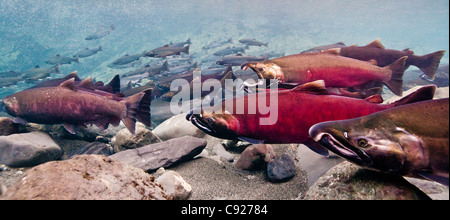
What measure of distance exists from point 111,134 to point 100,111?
2.27 meters

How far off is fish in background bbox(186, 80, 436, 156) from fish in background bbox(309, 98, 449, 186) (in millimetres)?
505

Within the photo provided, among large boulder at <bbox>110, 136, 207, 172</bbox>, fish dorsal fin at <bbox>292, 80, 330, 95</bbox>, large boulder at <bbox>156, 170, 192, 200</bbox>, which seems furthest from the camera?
large boulder at <bbox>110, 136, 207, 172</bbox>

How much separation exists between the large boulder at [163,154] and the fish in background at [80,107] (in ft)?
1.38

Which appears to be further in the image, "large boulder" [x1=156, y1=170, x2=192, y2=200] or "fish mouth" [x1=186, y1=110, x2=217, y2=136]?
"large boulder" [x1=156, y1=170, x2=192, y2=200]

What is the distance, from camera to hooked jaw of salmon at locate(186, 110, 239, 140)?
2178 millimetres

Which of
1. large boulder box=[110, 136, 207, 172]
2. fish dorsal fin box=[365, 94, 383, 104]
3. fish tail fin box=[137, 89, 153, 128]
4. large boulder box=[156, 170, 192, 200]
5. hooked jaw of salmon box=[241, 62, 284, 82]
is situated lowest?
large boulder box=[110, 136, 207, 172]

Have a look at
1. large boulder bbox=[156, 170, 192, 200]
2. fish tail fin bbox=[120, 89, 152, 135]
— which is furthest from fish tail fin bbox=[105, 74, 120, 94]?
large boulder bbox=[156, 170, 192, 200]

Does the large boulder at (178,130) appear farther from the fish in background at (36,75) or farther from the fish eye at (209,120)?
the fish in background at (36,75)

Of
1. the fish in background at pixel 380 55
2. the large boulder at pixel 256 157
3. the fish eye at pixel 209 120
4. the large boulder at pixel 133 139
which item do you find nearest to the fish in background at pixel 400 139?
the fish eye at pixel 209 120

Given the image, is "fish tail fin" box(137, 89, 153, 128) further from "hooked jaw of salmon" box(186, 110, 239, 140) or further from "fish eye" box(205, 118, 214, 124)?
"fish eye" box(205, 118, 214, 124)

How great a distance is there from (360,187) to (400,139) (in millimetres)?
613

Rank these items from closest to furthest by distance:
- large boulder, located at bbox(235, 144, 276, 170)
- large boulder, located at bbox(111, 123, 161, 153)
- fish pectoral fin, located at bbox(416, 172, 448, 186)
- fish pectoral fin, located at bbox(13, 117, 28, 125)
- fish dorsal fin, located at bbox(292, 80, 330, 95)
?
1. fish pectoral fin, located at bbox(416, 172, 448, 186)
2. fish dorsal fin, located at bbox(292, 80, 330, 95)
3. large boulder, located at bbox(235, 144, 276, 170)
4. fish pectoral fin, located at bbox(13, 117, 28, 125)
5. large boulder, located at bbox(111, 123, 161, 153)

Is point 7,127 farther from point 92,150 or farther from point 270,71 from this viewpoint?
point 270,71

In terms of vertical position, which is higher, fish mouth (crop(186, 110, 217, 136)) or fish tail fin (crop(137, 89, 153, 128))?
fish mouth (crop(186, 110, 217, 136))
